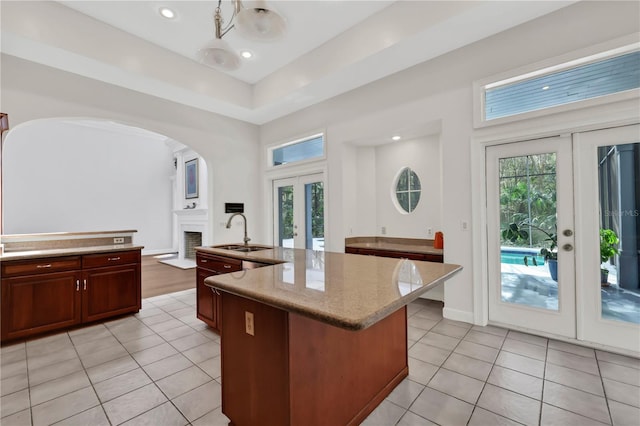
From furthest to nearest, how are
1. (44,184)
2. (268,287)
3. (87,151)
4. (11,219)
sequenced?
(87,151) → (44,184) → (11,219) → (268,287)

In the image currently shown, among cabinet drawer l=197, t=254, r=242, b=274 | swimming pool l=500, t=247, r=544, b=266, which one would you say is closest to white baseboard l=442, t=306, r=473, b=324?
swimming pool l=500, t=247, r=544, b=266

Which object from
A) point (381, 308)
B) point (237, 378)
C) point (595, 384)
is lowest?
point (595, 384)

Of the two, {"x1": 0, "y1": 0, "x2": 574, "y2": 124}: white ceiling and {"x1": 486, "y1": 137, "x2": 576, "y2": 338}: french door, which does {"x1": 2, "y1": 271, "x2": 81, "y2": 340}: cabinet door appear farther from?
{"x1": 486, "y1": 137, "x2": 576, "y2": 338}: french door

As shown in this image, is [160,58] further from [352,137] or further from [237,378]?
[237,378]

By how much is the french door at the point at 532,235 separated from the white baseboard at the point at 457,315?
8.9 inches

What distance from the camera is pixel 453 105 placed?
338 cm

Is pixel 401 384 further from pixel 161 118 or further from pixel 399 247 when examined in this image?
pixel 161 118

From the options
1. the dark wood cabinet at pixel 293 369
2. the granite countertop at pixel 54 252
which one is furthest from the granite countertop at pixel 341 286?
the granite countertop at pixel 54 252

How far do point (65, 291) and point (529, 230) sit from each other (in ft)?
17.1

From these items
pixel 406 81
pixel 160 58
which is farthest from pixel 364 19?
pixel 160 58

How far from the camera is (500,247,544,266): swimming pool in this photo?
9.76 feet

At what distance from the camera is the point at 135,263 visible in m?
3.68

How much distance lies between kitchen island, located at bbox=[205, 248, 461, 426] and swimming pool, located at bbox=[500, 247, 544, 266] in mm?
1859

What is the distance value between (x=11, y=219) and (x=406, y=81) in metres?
9.61
